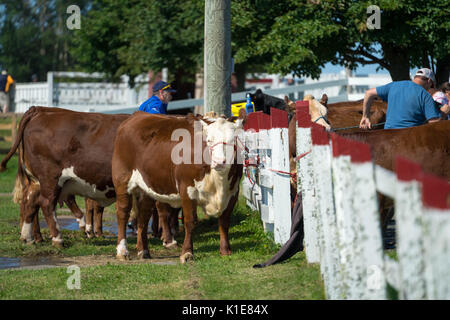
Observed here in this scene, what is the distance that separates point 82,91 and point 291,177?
23.5m

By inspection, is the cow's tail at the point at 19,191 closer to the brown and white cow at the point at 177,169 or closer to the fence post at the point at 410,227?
the brown and white cow at the point at 177,169

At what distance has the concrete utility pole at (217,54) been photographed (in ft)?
35.2

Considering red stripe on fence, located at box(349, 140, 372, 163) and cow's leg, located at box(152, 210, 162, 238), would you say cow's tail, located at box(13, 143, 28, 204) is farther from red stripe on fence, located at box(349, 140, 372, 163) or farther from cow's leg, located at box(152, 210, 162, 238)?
red stripe on fence, located at box(349, 140, 372, 163)

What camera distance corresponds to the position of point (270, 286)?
6.12 meters

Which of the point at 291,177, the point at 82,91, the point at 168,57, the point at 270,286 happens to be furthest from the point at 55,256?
the point at 82,91

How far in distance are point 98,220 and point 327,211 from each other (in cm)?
637

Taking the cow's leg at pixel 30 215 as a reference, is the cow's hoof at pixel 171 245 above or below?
below

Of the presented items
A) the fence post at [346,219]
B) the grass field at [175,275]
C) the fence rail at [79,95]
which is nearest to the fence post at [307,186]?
the grass field at [175,275]

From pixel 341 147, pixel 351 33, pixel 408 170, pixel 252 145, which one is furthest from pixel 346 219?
pixel 351 33

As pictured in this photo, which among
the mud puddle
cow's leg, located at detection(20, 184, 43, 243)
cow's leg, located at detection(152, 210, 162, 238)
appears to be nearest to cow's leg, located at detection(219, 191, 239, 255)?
cow's leg, located at detection(152, 210, 162, 238)

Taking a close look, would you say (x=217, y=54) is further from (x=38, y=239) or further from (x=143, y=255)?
(x=38, y=239)

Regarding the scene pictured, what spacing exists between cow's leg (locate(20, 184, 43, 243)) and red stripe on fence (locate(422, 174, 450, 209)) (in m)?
7.70

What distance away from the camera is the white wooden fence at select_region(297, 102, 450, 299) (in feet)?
11.0

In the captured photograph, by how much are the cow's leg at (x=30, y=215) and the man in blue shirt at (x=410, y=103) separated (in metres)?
4.67
